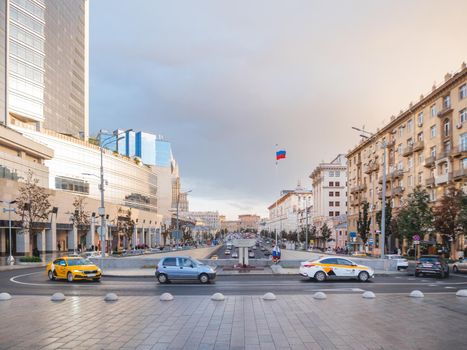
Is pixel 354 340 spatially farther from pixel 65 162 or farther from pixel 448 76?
pixel 65 162

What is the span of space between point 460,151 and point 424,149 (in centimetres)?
1139

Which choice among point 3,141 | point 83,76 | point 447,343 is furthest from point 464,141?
point 83,76

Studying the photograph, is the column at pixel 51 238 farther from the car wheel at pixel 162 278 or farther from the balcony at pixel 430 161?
the balcony at pixel 430 161

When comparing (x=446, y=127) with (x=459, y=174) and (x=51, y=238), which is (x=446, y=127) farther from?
(x=51, y=238)

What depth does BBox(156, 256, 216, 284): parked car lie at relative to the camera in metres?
25.0

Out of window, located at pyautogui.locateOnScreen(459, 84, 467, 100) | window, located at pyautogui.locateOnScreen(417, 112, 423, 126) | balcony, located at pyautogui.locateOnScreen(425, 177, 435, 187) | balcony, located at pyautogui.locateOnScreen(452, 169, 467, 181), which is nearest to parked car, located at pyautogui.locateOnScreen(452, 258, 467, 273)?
balcony, located at pyautogui.locateOnScreen(452, 169, 467, 181)

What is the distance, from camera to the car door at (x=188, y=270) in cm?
2517

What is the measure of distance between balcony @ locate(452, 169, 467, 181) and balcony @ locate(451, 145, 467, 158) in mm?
2104

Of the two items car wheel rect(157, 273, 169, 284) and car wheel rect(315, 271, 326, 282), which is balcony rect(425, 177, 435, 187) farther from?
car wheel rect(157, 273, 169, 284)

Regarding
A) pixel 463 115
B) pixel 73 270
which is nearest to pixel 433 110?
pixel 463 115

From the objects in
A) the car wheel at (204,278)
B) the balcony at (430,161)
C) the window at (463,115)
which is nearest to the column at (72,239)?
the balcony at (430,161)

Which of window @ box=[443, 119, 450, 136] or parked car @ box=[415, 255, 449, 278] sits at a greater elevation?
window @ box=[443, 119, 450, 136]

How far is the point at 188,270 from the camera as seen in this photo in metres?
25.2

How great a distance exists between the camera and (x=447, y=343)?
1024 cm
